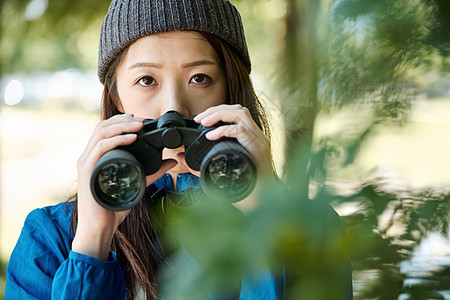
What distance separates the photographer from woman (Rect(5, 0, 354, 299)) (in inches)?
42.1

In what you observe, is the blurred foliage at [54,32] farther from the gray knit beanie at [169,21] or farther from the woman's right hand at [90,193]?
the woman's right hand at [90,193]

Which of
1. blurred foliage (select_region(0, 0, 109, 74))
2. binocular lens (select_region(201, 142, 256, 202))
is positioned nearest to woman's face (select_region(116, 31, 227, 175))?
binocular lens (select_region(201, 142, 256, 202))

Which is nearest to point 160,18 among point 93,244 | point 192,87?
point 192,87

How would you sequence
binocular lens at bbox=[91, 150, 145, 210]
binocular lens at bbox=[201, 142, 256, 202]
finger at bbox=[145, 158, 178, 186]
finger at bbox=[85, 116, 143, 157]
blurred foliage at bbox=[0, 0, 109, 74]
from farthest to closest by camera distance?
blurred foliage at bbox=[0, 0, 109, 74]
finger at bbox=[145, 158, 178, 186]
finger at bbox=[85, 116, 143, 157]
binocular lens at bbox=[91, 150, 145, 210]
binocular lens at bbox=[201, 142, 256, 202]

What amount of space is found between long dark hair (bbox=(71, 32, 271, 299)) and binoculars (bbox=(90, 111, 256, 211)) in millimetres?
203

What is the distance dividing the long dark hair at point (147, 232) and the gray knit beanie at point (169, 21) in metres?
0.03

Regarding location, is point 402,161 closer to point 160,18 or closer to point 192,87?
point 192,87

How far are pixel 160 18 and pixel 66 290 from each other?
74cm

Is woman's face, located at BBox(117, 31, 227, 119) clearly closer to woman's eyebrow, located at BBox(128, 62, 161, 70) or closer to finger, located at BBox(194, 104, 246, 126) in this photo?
woman's eyebrow, located at BBox(128, 62, 161, 70)

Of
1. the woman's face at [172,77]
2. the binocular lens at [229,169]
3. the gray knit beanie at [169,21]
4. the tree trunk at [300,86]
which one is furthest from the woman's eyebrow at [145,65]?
the tree trunk at [300,86]

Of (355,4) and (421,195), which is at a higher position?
(355,4)

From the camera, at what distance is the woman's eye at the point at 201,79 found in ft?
4.22

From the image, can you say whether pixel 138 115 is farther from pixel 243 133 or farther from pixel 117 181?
pixel 243 133

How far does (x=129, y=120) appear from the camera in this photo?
1.08m
